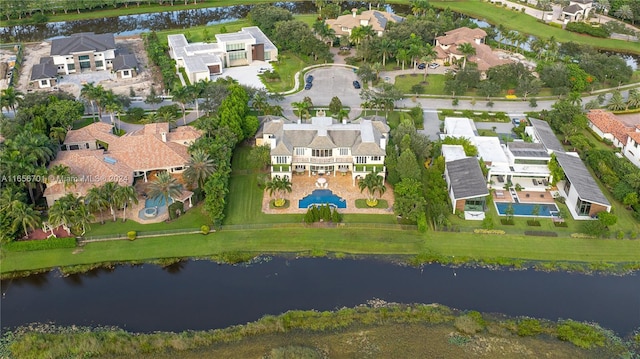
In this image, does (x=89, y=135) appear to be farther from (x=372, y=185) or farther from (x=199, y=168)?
(x=372, y=185)

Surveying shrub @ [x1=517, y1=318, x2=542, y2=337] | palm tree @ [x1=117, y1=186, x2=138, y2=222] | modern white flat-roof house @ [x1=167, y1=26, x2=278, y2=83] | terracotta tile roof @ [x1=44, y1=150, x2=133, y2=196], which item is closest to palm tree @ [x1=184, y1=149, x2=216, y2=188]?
palm tree @ [x1=117, y1=186, x2=138, y2=222]

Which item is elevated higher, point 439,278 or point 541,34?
point 541,34

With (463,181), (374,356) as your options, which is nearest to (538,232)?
(463,181)

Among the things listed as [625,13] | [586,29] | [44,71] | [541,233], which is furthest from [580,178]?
[625,13]

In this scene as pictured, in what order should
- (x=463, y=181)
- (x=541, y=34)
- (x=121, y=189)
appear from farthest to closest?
(x=541, y=34)
(x=463, y=181)
(x=121, y=189)

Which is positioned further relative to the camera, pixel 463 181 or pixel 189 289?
pixel 463 181

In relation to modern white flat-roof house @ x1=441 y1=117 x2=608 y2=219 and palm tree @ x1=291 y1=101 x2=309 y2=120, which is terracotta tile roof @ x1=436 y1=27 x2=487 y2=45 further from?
palm tree @ x1=291 y1=101 x2=309 y2=120

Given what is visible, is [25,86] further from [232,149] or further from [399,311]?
[399,311]
